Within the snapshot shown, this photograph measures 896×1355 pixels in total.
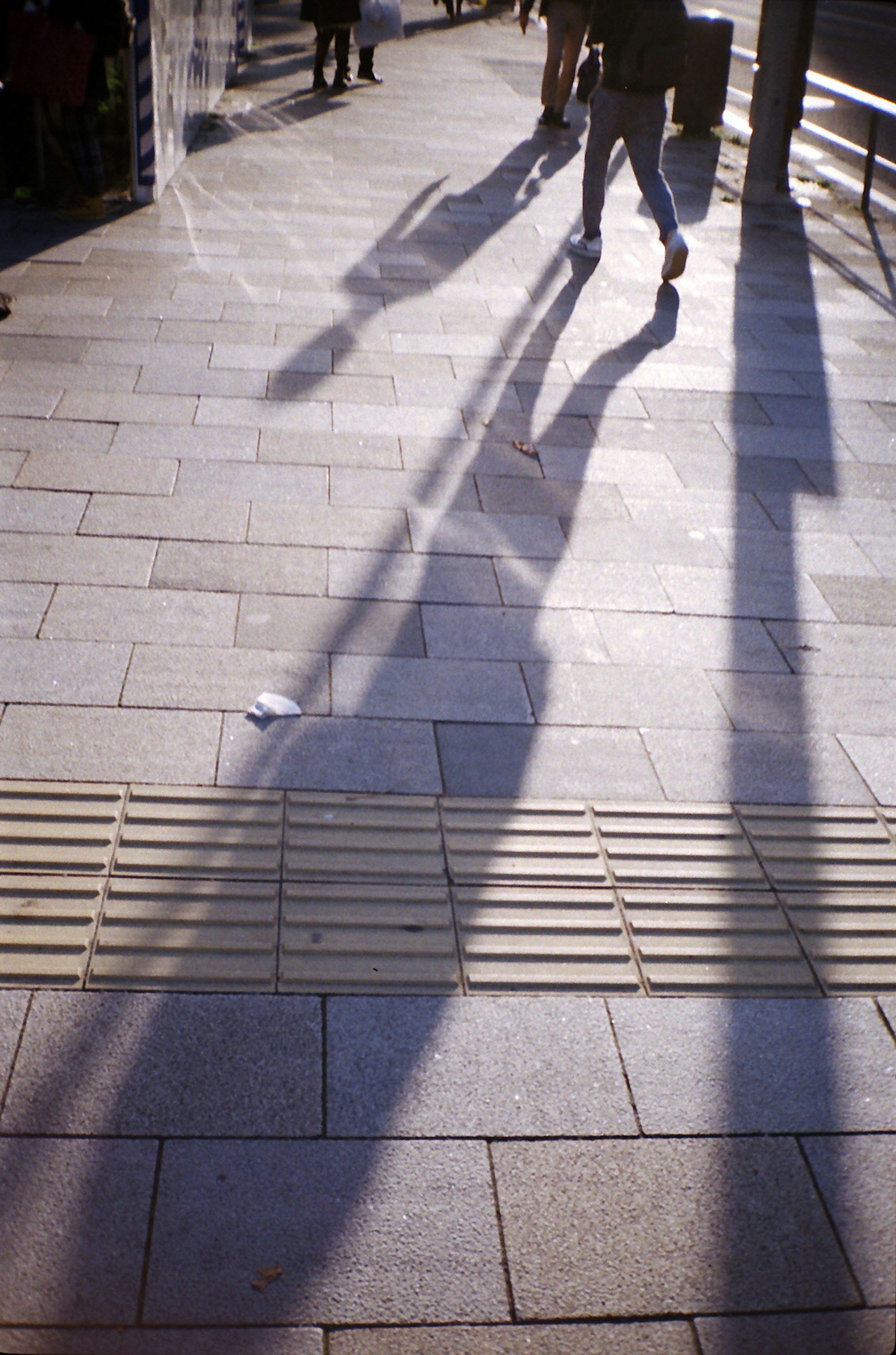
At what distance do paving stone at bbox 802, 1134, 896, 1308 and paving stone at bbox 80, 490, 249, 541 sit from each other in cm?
305

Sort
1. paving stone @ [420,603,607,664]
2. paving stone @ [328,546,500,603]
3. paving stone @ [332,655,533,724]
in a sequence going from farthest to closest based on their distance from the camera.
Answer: paving stone @ [328,546,500,603] → paving stone @ [420,603,607,664] → paving stone @ [332,655,533,724]

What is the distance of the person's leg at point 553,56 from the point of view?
11688 millimetres

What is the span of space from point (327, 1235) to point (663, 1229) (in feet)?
2.06

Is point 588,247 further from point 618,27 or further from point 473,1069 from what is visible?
point 473,1069

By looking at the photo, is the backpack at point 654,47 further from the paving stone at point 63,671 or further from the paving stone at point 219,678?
the paving stone at point 63,671

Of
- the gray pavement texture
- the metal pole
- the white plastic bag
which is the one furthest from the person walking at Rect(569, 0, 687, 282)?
the white plastic bag

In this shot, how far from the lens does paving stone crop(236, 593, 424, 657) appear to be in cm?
414

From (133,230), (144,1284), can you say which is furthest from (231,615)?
(133,230)

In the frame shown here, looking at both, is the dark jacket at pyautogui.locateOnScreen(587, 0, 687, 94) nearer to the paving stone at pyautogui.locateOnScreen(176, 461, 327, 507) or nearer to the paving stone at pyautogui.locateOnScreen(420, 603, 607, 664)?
the paving stone at pyautogui.locateOnScreen(176, 461, 327, 507)

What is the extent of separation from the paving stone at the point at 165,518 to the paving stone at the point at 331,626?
511 millimetres

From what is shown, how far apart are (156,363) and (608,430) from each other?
2260 mm

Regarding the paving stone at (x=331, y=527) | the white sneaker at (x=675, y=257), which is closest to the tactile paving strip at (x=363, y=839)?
the paving stone at (x=331, y=527)

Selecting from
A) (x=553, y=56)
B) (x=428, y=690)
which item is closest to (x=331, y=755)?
(x=428, y=690)

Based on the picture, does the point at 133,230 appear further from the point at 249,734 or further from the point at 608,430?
the point at 249,734
